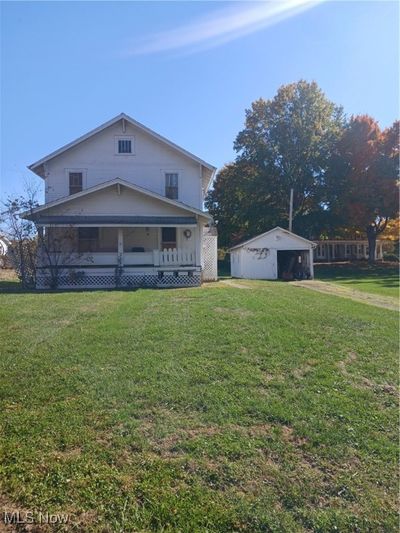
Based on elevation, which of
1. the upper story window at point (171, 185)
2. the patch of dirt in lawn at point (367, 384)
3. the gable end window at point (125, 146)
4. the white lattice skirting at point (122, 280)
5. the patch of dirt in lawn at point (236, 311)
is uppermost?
the gable end window at point (125, 146)

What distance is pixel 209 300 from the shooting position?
11.1 m

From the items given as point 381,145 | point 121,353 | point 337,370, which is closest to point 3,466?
point 121,353

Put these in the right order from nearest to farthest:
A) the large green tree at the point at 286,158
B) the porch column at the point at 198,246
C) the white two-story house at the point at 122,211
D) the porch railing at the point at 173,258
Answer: the white two-story house at the point at 122,211 < the porch railing at the point at 173,258 < the porch column at the point at 198,246 < the large green tree at the point at 286,158

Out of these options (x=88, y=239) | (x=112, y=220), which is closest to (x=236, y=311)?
(x=112, y=220)

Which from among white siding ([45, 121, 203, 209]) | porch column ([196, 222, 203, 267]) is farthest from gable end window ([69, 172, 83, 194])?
porch column ([196, 222, 203, 267])

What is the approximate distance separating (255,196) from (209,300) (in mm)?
32290

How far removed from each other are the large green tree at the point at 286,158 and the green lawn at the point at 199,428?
35.2m

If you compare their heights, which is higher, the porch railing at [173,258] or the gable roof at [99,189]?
the gable roof at [99,189]

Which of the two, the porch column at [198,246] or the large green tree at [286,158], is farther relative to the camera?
the large green tree at [286,158]

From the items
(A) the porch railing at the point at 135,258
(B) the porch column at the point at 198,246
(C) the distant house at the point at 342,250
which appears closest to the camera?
(A) the porch railing at the point at 135,258

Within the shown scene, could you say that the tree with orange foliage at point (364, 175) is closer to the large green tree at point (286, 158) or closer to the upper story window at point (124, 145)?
the large green tree at point (286, 158)

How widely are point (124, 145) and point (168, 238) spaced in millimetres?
5266

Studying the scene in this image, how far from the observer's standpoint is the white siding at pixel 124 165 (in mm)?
20406

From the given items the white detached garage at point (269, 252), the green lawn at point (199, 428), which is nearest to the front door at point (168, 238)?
the white detached garage at point (269, 252)
